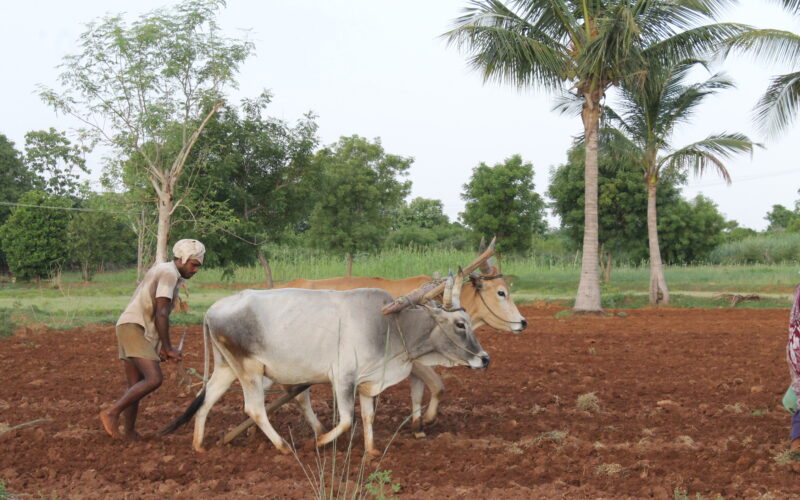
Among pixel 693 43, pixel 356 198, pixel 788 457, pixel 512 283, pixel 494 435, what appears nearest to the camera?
pixel 788 457

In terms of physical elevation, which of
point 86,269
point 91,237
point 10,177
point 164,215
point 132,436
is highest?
point 10,177

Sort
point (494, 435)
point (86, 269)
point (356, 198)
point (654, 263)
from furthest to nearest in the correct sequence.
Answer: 1. point (86, 269)
2. point (356, 198)
3. point (654, 263)
4. point (494, 435)

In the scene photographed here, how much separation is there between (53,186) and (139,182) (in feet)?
A: 118

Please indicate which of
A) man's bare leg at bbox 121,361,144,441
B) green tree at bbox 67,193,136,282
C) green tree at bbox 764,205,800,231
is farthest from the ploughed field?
green tree at bbox 764,205,800,231

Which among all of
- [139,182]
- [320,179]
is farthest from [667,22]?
[139,182]

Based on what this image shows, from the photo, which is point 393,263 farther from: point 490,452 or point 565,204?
point 490,452

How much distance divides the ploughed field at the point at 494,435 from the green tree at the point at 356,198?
55.8 feet

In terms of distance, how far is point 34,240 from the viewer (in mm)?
37875

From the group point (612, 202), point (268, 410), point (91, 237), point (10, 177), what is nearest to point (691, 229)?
point (612, 202)

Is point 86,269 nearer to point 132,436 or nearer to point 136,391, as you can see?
point 132,436

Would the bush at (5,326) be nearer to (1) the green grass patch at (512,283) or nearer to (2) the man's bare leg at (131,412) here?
(1) the green grass patch at (512,283)

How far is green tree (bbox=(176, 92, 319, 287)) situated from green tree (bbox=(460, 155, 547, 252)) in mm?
9697

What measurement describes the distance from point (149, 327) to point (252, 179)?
1633 cm

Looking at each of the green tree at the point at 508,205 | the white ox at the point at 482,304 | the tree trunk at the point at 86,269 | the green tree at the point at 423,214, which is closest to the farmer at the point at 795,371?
the white ox at the point at 482,304
